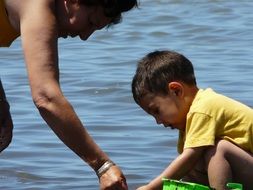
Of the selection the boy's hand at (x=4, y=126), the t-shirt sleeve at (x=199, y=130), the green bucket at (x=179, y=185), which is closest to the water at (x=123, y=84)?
the boy's hand at (x=4, y=126)

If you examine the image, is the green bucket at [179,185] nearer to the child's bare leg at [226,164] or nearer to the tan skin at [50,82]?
the child's bare leg at [226,164]

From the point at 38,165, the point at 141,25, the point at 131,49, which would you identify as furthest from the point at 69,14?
the point at 141,25

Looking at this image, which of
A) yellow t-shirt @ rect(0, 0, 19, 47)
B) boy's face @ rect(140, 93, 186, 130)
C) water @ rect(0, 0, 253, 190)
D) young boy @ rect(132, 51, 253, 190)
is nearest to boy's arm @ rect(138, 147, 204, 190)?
Answer: young boy @ rect(132, 51, 253, 190)

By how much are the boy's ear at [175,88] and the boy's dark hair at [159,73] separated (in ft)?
0.06

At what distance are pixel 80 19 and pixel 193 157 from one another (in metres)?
0.98

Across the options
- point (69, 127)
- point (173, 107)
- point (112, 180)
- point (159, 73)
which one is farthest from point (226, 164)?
point (69, 127)

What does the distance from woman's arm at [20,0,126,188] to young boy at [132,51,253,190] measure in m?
0.91

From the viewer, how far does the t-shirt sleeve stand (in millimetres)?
5270

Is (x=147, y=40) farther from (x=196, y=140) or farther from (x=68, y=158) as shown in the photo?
(x=196, y=140)

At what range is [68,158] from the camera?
7.18 meters

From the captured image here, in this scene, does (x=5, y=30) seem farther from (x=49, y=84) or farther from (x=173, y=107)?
(x=173, y=107)

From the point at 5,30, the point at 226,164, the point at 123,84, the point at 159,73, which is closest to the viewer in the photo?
the point at 5,30

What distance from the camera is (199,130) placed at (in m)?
5.29

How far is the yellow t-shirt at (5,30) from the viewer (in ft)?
15.4
